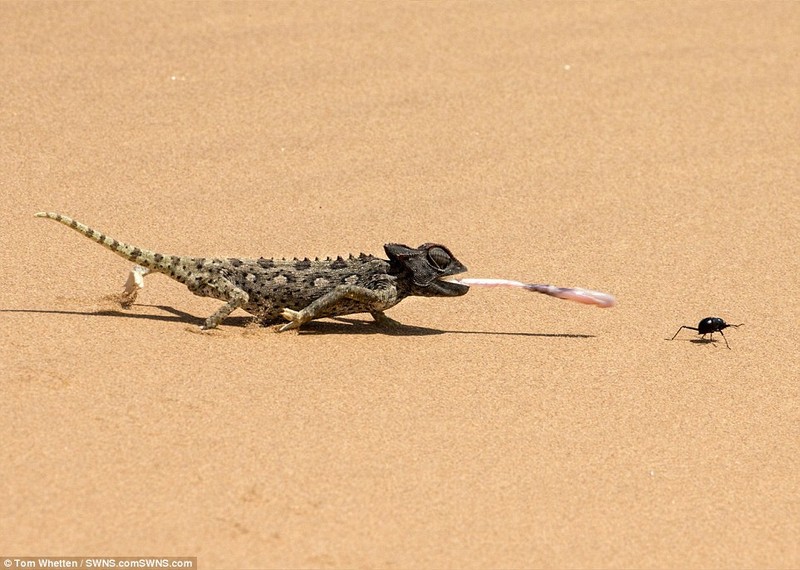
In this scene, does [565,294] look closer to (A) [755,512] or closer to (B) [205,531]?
(A) [755,512]

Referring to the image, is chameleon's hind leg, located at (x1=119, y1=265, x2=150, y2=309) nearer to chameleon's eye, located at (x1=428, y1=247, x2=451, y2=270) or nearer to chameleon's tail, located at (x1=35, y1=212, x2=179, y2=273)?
chameleon's tail, located at (x1=35, y1=212, x2=179, y2=273)

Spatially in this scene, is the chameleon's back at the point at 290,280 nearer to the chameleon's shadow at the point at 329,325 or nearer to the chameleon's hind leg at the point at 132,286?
the chameleon's shadow at the point at 329,325

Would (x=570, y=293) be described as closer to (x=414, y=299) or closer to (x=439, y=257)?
(x=439, y=257)

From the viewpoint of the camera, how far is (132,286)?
740 cm

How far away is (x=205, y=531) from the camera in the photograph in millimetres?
4996

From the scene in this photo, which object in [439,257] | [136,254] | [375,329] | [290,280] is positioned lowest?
[375,329]

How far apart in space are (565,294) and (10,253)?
12.8 ft

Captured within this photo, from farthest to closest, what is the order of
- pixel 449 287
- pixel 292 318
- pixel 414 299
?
1. pixel 414 299
2. pixel 449 287
3. pixel 292 318

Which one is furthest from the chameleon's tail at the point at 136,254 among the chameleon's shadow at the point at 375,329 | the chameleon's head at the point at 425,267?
the chameleon's head at the point at 425,267

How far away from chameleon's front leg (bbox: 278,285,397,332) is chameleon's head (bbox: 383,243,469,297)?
18 cm

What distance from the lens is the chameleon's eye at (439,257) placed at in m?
7.61

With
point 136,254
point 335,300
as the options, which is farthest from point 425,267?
point 136,254

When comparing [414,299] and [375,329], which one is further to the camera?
[414,299]

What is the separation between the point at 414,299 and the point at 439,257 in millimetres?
973
